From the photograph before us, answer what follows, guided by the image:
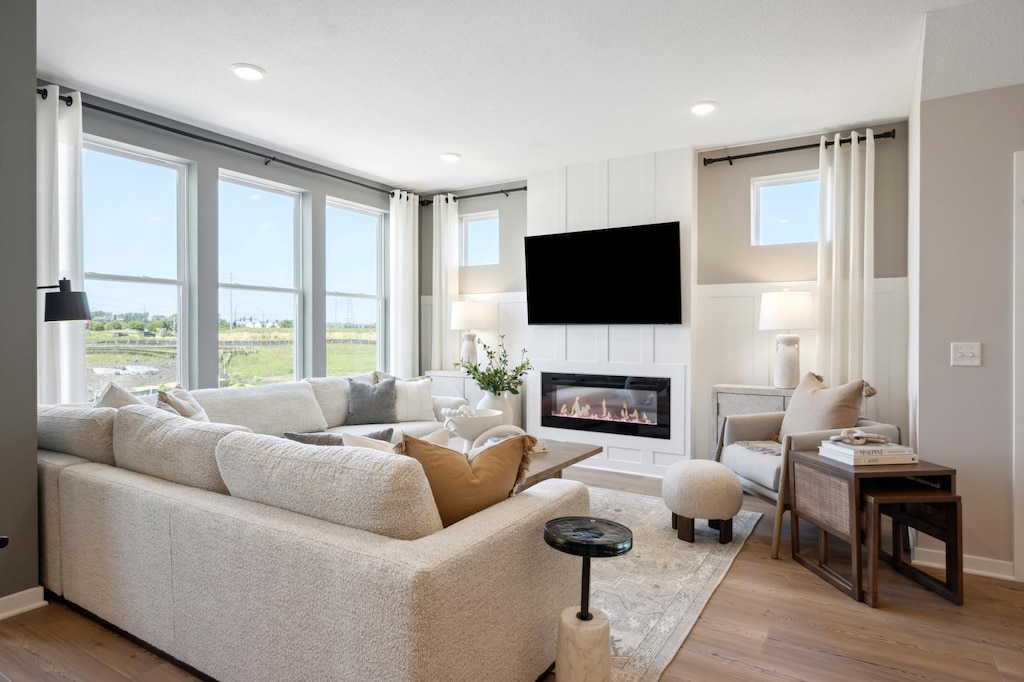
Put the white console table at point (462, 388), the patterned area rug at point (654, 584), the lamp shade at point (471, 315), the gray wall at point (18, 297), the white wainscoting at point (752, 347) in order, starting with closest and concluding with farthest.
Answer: the patterned area rug at point (654, 584), the gray wall at point (18, 297), the white wainscoting at point (752, 347), the white console table at point (462, 388), the lamp shade at point (471, 315)

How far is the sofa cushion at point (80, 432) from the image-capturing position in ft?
7.86

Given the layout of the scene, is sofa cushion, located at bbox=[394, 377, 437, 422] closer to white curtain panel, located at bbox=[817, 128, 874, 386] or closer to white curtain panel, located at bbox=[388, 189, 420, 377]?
white curtain panel, located at bbox=[388, 189, 420, 377]

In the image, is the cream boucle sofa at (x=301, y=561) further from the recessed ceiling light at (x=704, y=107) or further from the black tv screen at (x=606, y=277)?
the black tv screen at (x=606, y=277)

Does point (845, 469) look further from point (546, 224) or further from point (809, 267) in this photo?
point (546, 224)

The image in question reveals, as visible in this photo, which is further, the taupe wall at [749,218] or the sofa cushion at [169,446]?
the taupe wall at [749,218]

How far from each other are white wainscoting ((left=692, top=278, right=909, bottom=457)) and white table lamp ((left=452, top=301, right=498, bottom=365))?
2.01 meters

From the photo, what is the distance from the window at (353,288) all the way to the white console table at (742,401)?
3.44 meters

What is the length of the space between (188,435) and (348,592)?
1032mm

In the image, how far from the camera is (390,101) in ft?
12.5

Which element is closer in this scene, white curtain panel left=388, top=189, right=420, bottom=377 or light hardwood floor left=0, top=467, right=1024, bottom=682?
light hardwood floor left=0, top=467, right=1024, bottom=682

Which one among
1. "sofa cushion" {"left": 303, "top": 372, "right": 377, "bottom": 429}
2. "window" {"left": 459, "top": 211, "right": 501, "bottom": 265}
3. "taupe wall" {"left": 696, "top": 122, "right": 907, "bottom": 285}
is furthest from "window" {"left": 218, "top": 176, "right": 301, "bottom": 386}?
"taupe wall" {"left": 696, "top": 122, "right": 907, "bottom": 285}

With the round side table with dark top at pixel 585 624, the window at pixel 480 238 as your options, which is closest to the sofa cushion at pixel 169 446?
the round side table with dark top at pixel 585 624

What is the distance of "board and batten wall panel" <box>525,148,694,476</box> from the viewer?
188 inches

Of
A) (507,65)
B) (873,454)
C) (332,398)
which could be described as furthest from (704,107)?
(332,398)
